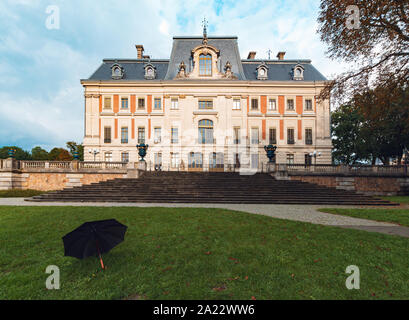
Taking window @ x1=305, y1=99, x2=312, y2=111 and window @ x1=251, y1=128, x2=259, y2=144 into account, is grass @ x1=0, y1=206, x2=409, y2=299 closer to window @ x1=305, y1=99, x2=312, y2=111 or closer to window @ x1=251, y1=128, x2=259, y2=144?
window @ x1=251, y1=128, x2=259, y2=144

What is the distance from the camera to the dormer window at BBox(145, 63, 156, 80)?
3138 centimetres

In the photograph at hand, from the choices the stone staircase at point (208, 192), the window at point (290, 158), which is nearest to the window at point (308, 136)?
the window at point (290, 158)

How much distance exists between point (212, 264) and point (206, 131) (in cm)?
2752

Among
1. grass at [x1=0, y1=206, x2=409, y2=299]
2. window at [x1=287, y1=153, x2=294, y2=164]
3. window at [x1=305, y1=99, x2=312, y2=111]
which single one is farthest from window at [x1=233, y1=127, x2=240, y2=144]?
grass at [x1=0, y1=206, x2=409, y2=299]

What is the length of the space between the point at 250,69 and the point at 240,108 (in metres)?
7.90

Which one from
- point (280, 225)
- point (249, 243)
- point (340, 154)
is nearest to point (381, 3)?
point (280, 225)

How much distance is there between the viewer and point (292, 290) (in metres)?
3.04

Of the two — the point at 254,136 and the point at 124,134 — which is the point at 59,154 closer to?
the point at 124,134

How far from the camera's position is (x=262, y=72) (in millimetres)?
31703

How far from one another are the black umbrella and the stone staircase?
33.9ft

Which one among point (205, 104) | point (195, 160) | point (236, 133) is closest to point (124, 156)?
point (195, 160)

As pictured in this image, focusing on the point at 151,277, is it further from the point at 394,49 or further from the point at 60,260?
the point at 394,49

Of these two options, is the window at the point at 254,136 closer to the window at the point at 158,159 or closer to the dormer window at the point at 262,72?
the dormer window at the point at 262,72

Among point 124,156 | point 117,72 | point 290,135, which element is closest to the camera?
point 124,156
